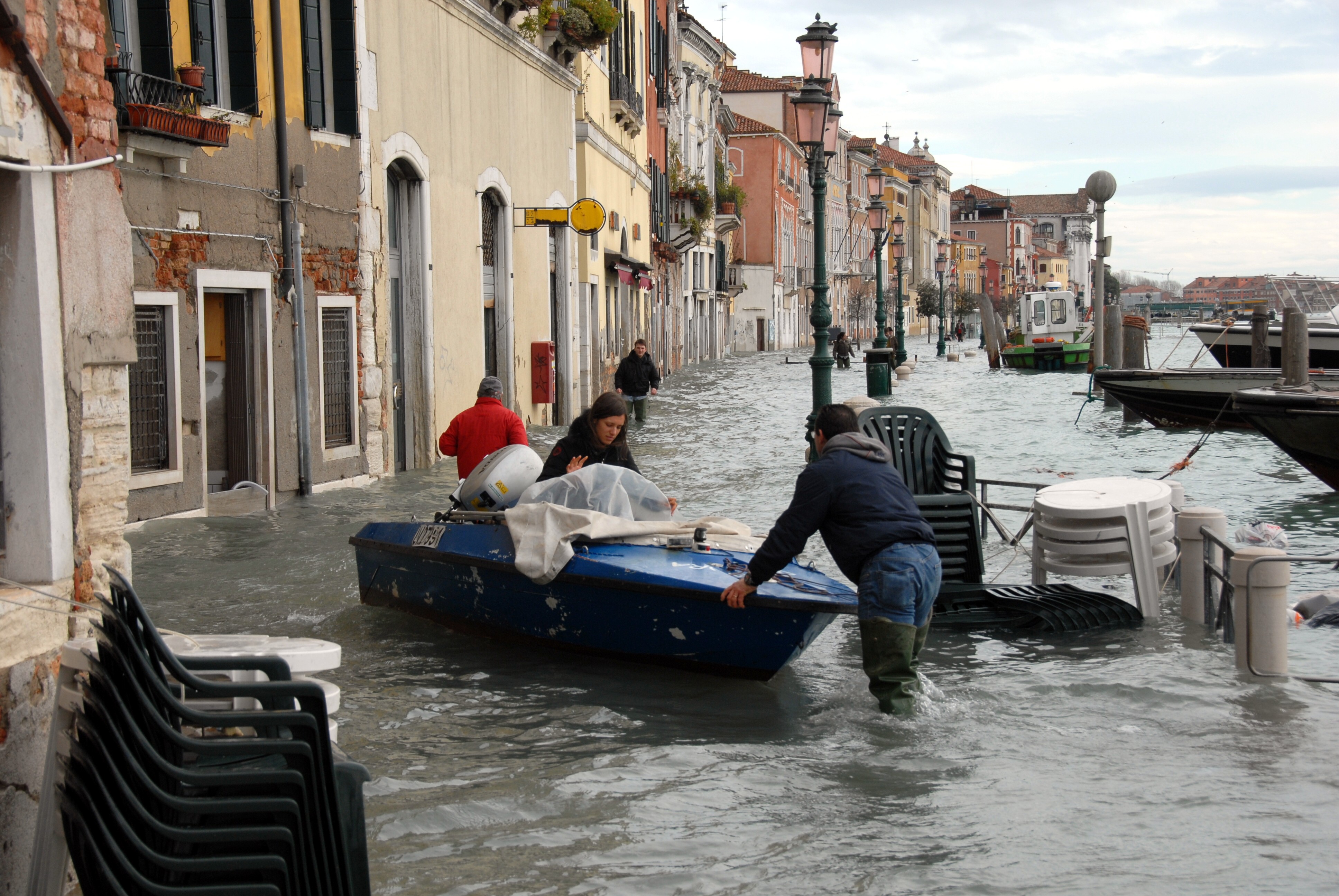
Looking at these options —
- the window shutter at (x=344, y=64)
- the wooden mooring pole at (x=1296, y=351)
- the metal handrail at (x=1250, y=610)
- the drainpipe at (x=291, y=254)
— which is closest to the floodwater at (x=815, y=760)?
the metal handrail at (x=1250, y=610)

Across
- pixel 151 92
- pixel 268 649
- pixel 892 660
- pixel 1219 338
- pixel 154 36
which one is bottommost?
pixel 892 660

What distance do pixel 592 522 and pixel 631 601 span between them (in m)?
0.46

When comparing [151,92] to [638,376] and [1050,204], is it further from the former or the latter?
[1050,204]

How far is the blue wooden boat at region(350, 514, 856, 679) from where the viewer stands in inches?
246

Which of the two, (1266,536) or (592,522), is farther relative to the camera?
(1266,536)

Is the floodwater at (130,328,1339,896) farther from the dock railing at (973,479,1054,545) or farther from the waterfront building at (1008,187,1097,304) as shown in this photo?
the waterfront building at (1008,187,1097,304)

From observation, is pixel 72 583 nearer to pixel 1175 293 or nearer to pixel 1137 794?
pixel 1137 794

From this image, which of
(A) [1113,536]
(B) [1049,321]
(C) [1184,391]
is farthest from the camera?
(B) [1049,321]

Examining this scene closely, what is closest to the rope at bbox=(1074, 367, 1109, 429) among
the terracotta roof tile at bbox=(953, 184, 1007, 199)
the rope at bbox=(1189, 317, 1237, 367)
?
the rope at bbox=(1189, 317, 1237, 367)

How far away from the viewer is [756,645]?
6.34 m

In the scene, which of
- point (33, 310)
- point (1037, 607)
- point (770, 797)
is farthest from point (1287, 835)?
point (33, 310)

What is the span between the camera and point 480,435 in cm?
964

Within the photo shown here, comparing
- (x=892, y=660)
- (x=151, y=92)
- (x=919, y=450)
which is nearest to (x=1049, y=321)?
(x=919, y=450)

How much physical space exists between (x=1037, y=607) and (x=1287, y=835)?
3.30 m
